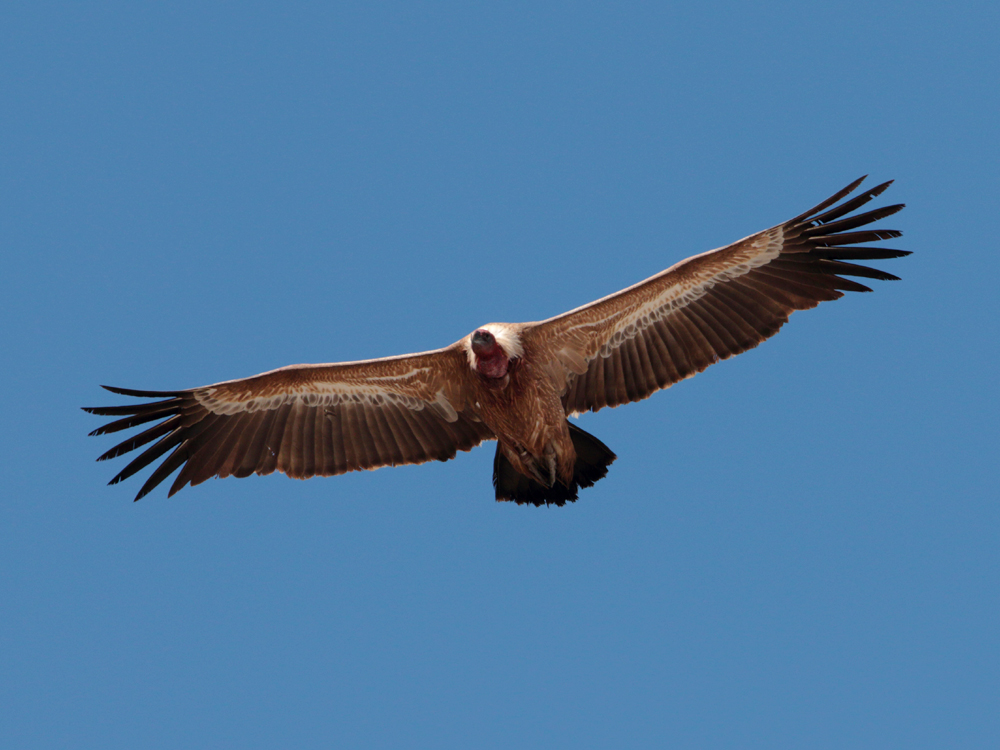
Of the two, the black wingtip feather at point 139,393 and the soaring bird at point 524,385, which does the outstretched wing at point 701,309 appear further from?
the black wingtip feather at point 139,393

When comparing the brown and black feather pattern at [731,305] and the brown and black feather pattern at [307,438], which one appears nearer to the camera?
the brown and black feather pattern at [731,305]

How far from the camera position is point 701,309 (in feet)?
32.8

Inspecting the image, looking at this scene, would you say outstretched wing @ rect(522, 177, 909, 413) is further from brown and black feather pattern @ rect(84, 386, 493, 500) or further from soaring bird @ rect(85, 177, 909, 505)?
brown and black feather pattern @ rect(84, 386, 493, 500)

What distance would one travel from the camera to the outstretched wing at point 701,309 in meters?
9.45

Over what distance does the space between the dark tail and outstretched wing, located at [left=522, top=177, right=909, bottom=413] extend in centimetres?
42

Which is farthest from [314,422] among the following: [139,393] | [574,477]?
[574,477]

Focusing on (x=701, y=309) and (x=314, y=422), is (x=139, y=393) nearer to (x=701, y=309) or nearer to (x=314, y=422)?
(x=314, y=422)

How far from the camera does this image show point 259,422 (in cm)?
1042

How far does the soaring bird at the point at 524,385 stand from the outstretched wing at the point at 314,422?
0.01 m

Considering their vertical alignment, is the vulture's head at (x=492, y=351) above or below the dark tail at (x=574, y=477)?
above

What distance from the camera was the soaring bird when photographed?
9.51 meters

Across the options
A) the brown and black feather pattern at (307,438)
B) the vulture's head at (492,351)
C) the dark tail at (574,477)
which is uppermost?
the vulture's head at (492,351)

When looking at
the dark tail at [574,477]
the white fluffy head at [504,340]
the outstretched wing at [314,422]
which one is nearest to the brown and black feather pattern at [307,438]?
the outstretched wing at [314,422]

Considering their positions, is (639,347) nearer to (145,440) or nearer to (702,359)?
(702,359)
